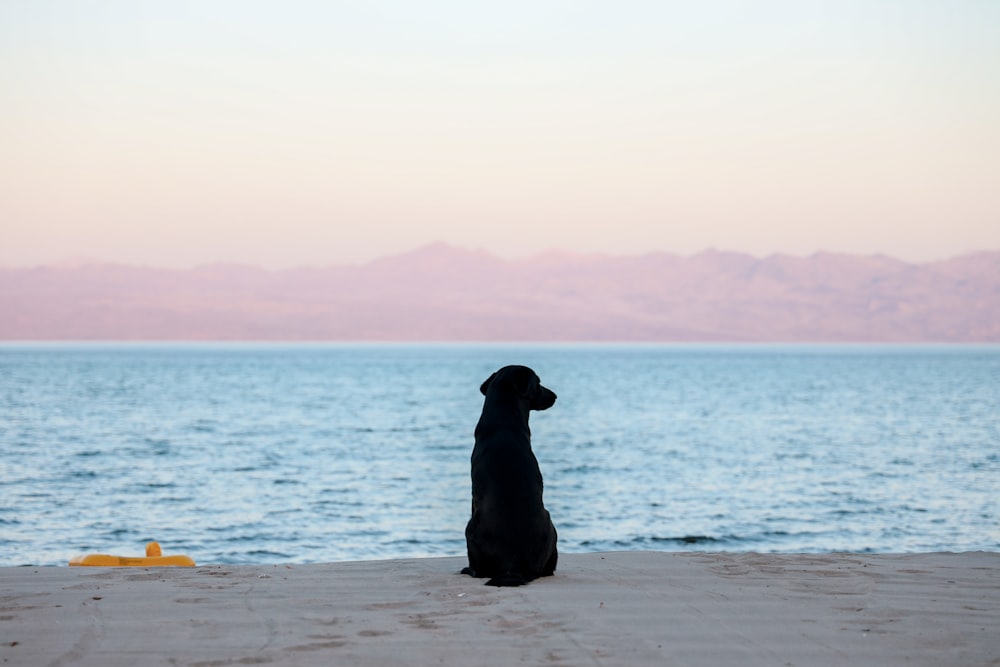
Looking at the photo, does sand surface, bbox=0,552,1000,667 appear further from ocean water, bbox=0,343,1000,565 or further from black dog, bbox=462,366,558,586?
ocean water, bbox=0,343,1000,565

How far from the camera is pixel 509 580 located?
278 inches

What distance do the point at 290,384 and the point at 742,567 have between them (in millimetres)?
81342

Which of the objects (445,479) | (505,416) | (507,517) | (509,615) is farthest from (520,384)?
(445,479)

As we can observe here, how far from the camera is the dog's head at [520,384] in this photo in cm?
779

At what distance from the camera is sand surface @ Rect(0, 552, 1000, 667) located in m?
5.12

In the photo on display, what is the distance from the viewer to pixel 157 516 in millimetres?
19656

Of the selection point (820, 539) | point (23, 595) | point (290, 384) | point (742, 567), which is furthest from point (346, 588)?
point (290, 384)

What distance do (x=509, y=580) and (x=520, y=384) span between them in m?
1.51

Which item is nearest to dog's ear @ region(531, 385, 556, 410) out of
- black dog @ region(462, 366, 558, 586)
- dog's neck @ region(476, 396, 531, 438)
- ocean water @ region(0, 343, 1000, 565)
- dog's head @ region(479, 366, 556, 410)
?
dog's head @ region(479, 366, 556, 410)

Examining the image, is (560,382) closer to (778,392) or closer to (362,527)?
(778,392)

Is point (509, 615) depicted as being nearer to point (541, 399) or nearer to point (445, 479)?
point (541, 399)

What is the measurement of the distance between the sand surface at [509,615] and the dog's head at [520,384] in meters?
1.32

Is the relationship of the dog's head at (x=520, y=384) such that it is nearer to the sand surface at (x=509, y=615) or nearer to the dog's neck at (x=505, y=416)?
the dog's neck at (x=505, y=416)

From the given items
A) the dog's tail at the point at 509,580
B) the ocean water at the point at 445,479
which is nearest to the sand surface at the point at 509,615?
the dog's tail at the point at 509,580
